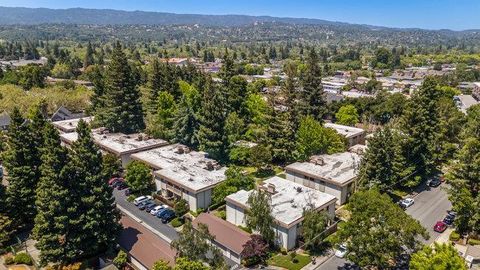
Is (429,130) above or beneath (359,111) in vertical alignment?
above

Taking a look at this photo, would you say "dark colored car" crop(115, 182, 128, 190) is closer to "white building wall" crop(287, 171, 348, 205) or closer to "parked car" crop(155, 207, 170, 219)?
"parked car" crop(155, 207, 170, 219)

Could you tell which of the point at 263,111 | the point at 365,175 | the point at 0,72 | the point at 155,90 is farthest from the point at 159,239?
the point at 0,72

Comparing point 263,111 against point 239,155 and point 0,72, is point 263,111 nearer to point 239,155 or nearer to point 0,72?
point 239,155

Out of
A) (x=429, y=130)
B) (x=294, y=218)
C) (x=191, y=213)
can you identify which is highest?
(x=429, y=130)

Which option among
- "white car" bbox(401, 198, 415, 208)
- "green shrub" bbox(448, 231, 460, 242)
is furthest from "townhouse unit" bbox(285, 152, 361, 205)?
"green shrub" bbox(448, 231, 460, 242)

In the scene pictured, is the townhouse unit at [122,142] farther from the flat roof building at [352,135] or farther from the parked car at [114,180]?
the flat roof building at [352,135]

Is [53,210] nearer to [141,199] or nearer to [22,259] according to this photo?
[22,259]
